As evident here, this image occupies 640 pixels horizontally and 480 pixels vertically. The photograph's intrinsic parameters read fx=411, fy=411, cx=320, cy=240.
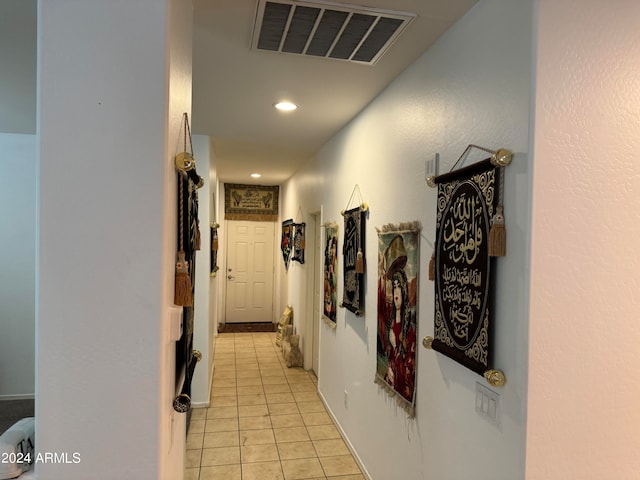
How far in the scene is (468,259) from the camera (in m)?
1.51

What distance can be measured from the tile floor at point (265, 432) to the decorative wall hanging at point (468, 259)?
5.25ft

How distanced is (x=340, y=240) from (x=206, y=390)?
6.13 feet

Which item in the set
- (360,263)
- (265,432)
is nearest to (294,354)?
(265,432)

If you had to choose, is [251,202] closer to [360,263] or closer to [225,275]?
[225,275]

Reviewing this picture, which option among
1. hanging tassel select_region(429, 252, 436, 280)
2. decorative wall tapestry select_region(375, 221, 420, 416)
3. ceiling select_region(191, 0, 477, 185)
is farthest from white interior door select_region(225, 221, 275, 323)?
hanging tassel select_region(429, 252, 436, 280)

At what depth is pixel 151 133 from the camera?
115 cm

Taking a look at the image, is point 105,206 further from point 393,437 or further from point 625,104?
point 393,437

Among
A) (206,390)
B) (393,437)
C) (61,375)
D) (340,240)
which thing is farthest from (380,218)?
(206,390)

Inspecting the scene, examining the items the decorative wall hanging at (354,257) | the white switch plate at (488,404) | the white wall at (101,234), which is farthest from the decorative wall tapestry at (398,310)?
the white wall at (101,234)

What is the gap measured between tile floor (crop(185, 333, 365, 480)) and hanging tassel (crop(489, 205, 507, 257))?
2008 mm

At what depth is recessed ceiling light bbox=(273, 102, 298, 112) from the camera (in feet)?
9.07

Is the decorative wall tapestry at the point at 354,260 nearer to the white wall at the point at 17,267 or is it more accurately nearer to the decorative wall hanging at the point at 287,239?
the decorative wall hanging at the point at 287,239

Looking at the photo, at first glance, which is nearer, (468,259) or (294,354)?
(468,259)

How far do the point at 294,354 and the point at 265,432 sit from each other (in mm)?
1675
